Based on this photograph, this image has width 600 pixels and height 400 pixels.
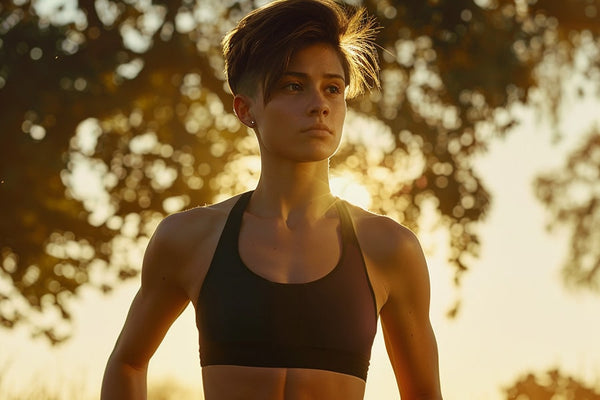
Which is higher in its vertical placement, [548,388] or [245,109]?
[548,388]

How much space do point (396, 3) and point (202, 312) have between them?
9803 mm

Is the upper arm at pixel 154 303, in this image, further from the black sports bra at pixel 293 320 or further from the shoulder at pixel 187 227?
the black sports bra at pixel 293 320

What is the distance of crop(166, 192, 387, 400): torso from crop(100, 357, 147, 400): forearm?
1.50 ft

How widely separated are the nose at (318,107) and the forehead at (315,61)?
4.4 inches

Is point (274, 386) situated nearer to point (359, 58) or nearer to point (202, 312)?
point (202, 312)

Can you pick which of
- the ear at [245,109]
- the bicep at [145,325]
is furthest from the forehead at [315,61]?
the bicep at [145,325]

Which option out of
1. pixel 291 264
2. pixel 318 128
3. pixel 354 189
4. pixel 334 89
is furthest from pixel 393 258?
pixel 354 189

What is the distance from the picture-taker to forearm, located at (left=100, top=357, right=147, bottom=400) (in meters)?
4.61

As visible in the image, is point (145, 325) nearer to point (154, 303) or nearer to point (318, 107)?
point (154, 303)

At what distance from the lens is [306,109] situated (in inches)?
166

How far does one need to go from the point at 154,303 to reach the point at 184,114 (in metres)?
11.0

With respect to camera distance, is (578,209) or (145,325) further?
(578,209)

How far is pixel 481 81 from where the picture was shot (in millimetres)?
13508

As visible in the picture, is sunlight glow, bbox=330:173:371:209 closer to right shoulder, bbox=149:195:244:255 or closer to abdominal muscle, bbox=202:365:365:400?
right shoulder, bbox=149:195:244:255
